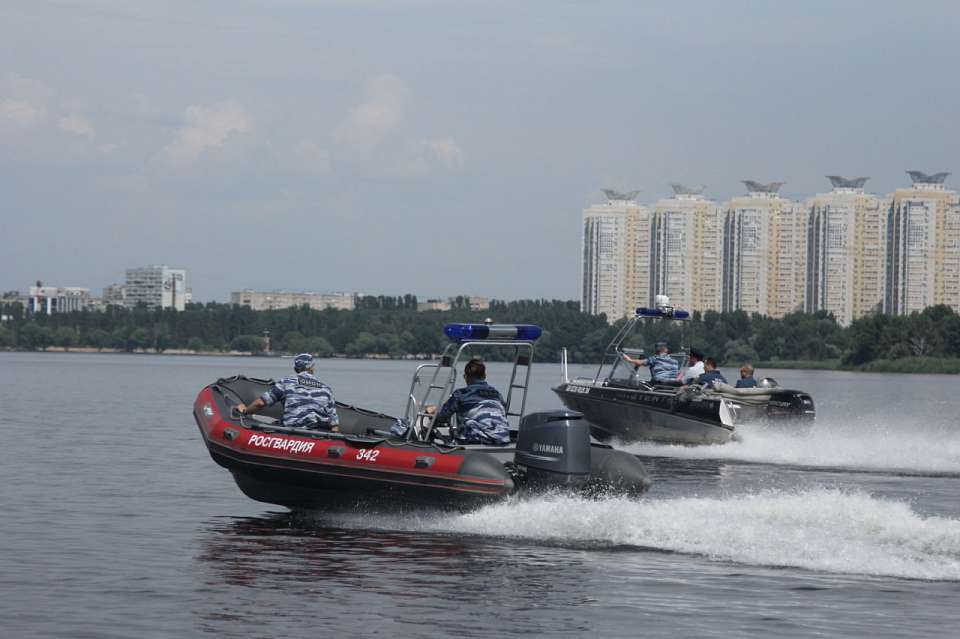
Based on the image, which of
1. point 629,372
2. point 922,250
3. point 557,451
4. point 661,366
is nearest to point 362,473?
point 557,451

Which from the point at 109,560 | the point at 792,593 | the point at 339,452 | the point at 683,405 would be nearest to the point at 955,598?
the point at 792,593

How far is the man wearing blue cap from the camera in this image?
15281 mm

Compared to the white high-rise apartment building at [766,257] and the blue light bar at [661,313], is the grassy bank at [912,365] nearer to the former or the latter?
the white high-rise apartment building at [766,257]

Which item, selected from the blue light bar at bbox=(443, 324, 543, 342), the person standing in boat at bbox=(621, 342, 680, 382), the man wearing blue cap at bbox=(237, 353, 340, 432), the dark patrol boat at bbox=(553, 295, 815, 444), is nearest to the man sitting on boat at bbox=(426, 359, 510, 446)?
the blue light bar at bbox=(443, 324, 543, 342)

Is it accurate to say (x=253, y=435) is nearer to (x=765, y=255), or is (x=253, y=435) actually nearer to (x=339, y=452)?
(x=339, y=452)

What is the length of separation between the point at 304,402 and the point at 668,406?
1009cm

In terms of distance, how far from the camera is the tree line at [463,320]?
10831cm

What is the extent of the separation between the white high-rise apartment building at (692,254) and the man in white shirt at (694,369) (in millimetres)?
119997

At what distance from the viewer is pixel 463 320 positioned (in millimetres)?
129375

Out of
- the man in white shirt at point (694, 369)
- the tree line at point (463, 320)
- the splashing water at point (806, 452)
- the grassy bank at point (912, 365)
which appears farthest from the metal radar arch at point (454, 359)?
the grassy bank at point (912, 365)

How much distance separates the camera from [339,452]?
1448 centimetres

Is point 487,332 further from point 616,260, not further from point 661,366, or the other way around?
A: point 616,260

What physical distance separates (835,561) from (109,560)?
625cm

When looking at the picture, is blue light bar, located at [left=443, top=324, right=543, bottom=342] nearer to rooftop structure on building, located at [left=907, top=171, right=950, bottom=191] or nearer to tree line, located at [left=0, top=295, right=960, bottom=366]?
tree line, located at [left=0, top=295, right=960, bottom=366]
